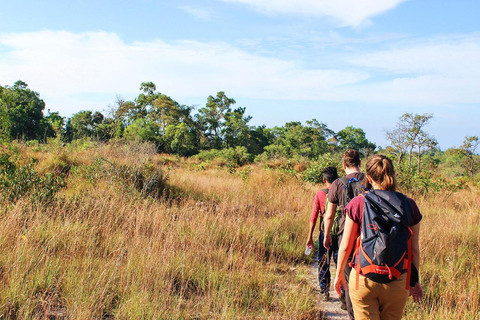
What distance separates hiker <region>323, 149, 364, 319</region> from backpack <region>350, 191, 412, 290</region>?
2.97 ft

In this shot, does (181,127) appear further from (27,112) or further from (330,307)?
(330,307)

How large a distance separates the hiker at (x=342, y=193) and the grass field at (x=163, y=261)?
82 cm

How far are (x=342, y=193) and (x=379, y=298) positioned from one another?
1.23m

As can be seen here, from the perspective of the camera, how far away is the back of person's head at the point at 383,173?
2322 millimetres

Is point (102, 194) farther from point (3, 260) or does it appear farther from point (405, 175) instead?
point (405, 175)

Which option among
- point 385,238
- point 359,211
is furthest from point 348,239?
Answer: point 385,238

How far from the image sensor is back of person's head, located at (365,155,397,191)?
2322mm

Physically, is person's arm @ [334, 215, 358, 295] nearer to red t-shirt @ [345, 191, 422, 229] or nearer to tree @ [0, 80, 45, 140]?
red t-shirt @ [345, 191, 422, 229]

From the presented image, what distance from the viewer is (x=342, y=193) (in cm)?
329

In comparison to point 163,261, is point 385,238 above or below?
above

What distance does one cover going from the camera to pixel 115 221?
505 cm

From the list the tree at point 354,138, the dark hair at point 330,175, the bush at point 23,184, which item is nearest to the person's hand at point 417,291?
the dark hair at point 330,175

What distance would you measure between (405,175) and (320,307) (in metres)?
8.23

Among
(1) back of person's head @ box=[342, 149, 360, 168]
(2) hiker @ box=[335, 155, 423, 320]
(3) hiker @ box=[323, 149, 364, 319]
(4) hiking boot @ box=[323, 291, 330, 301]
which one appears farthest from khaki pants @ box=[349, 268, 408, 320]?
(4) hiking boot @ box=[323, 291, 330, 301]
